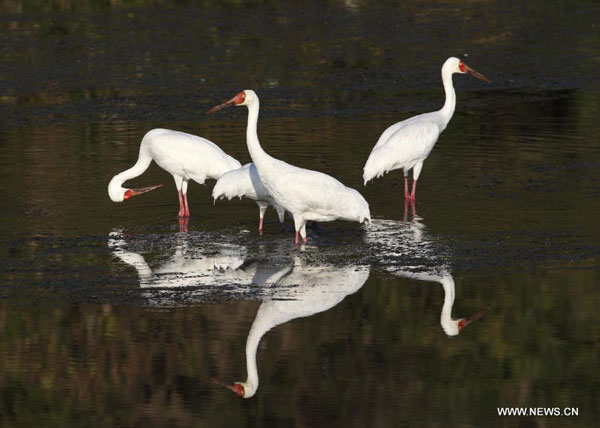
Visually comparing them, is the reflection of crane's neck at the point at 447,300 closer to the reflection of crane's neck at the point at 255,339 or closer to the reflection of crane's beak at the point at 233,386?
the reflection of crane's neck at the point at 255,339

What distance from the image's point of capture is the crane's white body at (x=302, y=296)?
9.23m

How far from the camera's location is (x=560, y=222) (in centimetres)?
1256

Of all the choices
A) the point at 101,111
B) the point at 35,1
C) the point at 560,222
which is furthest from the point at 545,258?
the point at 35,1

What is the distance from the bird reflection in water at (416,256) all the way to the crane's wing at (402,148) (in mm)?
1009

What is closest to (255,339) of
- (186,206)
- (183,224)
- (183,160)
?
(183,224)

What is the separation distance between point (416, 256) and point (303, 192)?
4.43 feet

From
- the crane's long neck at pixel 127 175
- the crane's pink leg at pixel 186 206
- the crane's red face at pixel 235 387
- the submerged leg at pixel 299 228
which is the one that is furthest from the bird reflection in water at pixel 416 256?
the crane's long neck at pixel 127 175

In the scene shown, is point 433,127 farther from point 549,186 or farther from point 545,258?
point 545,258

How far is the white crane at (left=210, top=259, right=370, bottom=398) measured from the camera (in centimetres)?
889

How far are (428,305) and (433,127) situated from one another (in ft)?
17.0

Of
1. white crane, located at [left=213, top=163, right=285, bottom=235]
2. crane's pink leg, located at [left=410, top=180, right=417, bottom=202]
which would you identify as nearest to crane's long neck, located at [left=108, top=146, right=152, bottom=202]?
white crane, located at [left=213, top=163, right=285, bottom=235]

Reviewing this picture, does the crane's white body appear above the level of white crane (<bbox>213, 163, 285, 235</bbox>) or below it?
below

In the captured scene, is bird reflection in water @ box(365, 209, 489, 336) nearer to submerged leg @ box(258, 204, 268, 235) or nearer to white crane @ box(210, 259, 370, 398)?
white crane @ box(210, 259, 370, 398)

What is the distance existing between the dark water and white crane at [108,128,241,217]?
33 cm
